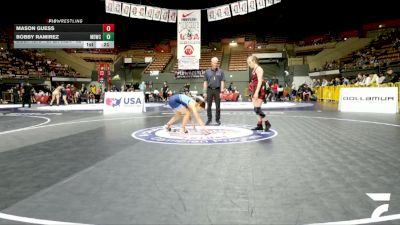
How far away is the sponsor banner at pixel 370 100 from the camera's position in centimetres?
1197

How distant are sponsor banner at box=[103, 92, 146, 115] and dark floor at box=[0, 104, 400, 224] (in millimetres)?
7563

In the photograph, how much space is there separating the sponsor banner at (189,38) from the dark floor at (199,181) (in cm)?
1162

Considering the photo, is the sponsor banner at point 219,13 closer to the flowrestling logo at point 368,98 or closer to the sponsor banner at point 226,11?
the sponsor banner at point 226,11

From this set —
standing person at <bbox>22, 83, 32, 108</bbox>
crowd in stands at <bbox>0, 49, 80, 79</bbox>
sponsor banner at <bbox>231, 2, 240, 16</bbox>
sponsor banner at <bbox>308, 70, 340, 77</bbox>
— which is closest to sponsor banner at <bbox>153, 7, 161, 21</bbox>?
sponsor banner at <bbox>231, 2, 240, 16</bbox>

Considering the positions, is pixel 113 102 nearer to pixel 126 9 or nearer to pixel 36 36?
pixel 36 36

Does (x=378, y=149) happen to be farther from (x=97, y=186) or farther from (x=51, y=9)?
(x=51, y=9)

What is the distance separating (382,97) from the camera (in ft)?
40.4

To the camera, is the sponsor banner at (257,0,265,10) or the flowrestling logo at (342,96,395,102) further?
the sponsor banner at (257,0,265,10)

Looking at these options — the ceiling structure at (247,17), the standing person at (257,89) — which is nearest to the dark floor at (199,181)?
the standing person at (257,89)

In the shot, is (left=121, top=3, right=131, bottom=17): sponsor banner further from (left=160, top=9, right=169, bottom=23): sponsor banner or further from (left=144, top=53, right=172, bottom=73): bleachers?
(left=144, top=53, right=172, bottom=73): bleachers

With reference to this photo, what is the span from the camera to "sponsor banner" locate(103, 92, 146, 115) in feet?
43.6
